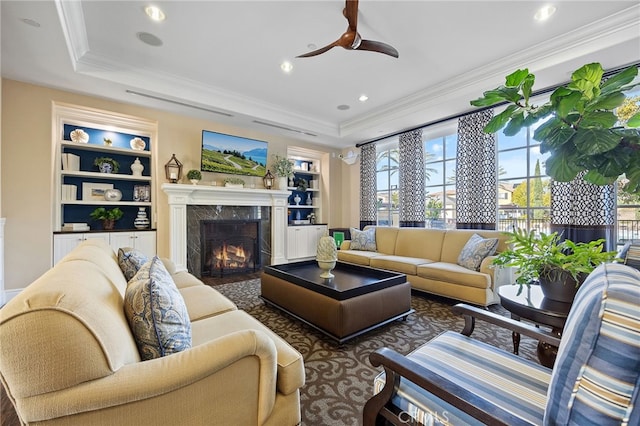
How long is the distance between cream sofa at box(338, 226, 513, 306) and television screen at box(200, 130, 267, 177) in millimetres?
2395

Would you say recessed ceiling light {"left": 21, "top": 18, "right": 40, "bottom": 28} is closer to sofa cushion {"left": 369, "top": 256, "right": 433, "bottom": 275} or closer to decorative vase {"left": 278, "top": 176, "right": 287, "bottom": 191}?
decorative vase {"left": 278, "top": 176, "right": 287, "bottom": 191}

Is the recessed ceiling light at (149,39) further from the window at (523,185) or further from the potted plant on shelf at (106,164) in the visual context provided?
the window at (523,185)

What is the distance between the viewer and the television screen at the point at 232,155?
4750 millimetres

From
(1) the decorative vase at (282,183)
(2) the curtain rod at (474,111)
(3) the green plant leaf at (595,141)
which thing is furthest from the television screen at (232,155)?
(3) the green plant leaf at (595,141)

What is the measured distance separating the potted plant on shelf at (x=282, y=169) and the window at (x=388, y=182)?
2131mm

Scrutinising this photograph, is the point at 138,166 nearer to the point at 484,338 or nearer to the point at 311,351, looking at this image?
the point at 311,351

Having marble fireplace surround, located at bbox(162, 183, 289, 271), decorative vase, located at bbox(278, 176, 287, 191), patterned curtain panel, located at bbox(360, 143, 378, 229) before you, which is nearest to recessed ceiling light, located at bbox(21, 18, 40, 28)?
marble fireplace surround, located at bbox(162, 183, 289, 271)

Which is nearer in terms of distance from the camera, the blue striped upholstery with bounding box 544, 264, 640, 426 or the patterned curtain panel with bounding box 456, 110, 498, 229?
the blue striped upholstery with bounding box 544, 264, 640, 426

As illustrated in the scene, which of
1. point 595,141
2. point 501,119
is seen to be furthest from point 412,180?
point 595,141

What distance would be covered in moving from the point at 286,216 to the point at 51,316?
5036 millimetres

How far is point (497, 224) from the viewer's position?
4230 millimetres

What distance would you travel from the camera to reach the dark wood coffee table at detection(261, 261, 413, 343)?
2199 millimetres

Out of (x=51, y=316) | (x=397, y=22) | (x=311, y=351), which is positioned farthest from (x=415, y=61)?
(x=51, y=316)

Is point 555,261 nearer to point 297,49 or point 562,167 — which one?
point 562,167
